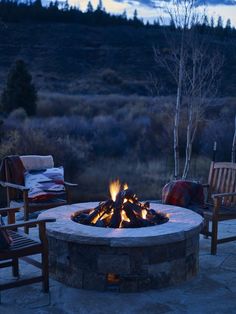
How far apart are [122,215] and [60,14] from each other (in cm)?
3103

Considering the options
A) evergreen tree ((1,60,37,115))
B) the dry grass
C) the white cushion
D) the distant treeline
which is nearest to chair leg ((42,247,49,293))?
the white cushion

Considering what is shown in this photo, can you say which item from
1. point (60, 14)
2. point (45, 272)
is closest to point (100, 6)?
point (60, 14)

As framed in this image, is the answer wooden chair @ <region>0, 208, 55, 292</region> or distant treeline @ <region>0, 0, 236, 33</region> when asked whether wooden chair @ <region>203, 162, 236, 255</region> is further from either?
distant treeline @ <region>0, 0, 236, 33</region>

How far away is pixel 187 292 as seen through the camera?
13.5 ft

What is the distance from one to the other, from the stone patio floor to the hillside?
19.2m

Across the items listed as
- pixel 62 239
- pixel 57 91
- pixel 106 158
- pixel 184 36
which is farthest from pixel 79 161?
pixel 57 91

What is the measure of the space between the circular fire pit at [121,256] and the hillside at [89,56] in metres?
19.1

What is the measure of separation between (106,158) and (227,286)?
26.9 ft

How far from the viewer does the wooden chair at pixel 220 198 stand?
512cm

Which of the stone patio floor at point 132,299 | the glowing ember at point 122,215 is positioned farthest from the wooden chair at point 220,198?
the stone patio floor at point 132,299

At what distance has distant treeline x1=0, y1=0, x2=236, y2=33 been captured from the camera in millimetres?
32106

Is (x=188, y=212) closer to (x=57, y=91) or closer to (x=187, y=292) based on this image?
(x=187, y=292)

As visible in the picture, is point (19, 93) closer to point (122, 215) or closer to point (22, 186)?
point (22, 186)

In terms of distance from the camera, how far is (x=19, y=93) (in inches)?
619
